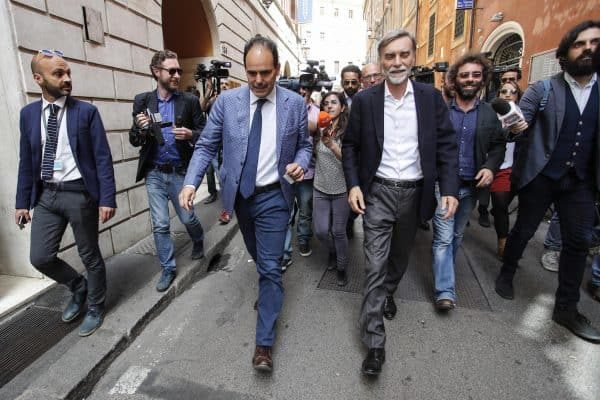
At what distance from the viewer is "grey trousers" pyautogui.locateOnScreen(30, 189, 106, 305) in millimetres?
2615

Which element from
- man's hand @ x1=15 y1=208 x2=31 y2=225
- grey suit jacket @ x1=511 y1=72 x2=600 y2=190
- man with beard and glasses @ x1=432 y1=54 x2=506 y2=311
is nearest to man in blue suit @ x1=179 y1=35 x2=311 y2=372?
man's hand @ x1=15 y1=208 x2=31 y2=225

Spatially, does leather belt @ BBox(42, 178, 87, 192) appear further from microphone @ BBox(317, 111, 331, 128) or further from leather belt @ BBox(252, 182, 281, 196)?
microphone @ BBox(317, 111, 331, 128)

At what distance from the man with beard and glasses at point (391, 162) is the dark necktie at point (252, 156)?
2.12 feet

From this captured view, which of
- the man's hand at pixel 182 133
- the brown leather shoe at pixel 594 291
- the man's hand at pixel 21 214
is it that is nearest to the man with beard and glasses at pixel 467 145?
the brown leather shoe at pixel 594 291

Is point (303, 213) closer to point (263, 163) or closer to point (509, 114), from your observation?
point (263, 163)

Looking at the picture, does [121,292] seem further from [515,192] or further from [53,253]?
[515,192]

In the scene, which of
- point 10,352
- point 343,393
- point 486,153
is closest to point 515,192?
point 486,153

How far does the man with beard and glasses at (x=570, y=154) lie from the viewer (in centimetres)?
255

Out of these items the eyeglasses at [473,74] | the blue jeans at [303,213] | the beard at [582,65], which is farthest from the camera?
the blue jeans at [303,213]

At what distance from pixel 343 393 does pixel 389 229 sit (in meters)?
1.10

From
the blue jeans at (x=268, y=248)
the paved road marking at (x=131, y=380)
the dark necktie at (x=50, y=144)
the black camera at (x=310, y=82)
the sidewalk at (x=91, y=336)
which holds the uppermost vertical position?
the black camera at (x=310, y=82)

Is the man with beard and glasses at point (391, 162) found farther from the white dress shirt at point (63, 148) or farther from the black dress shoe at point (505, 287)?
the white dress shirt at point (63, 148)

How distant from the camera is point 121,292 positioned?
3.34 metres

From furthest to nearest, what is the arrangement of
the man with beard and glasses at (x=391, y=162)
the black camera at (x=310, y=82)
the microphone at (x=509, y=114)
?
the black camera at (x=310, y=82), the microphone at (x=509, y=114), the man with beard and glasses at (x=391, y=162)
